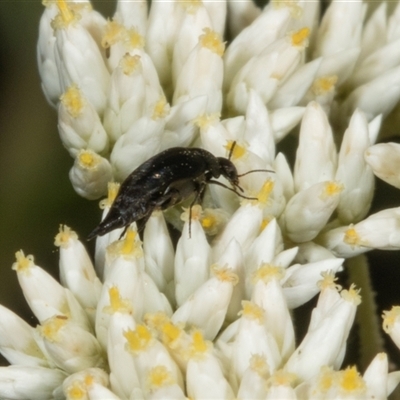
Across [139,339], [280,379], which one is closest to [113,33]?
[139,339]

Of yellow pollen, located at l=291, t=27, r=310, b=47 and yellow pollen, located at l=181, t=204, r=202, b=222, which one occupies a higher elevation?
yellow pollen, located at l=291, t=27, r=310, b=47

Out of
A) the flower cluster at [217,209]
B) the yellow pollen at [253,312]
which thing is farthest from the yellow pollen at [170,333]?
the yellow pollen at [253,312]

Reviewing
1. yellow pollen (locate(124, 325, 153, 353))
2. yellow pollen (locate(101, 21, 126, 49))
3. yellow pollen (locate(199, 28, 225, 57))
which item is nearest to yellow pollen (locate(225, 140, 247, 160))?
yellow pollen (locate(199, 28, 225, 57))

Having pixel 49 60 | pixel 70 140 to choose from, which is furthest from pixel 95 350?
pixel 49 60

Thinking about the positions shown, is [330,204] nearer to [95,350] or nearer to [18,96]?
[95,350]

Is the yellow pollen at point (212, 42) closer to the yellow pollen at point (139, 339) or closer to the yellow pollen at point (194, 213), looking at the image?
the yellow pollen at point (194, 213)

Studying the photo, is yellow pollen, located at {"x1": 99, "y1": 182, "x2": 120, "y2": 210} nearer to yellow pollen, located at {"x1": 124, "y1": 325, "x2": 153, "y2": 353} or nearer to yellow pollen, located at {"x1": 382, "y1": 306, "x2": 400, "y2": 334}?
yellow pollen, located at {"x1": 124, "y1": 325, "x2": 153, "y2": 353}

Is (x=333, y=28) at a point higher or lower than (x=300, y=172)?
higher
